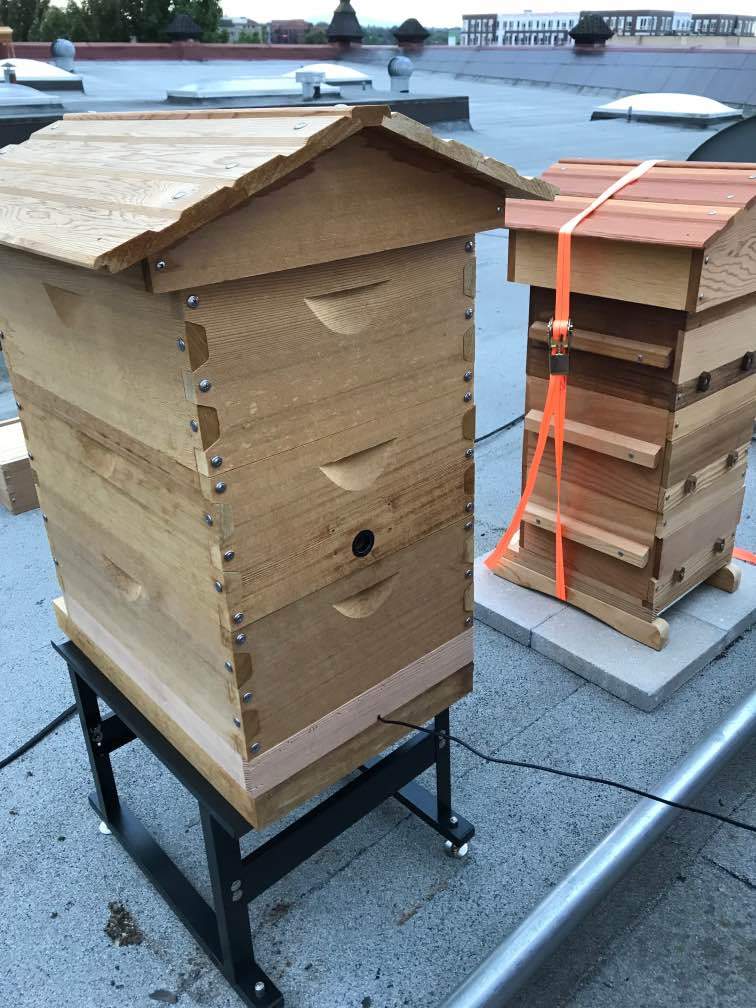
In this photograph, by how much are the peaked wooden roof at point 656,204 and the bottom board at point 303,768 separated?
4.30 ft

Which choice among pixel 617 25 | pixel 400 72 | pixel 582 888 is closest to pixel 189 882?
pixel 582 888

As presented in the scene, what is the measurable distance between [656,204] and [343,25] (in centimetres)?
2825

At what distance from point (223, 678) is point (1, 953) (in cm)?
117

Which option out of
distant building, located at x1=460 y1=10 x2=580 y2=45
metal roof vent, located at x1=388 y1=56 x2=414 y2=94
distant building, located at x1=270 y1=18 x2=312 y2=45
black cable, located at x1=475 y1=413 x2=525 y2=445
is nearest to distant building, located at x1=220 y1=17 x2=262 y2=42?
distant building, located at x1=270 y1=18 x2=312 y2=45

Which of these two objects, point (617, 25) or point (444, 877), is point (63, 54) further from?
point (617, 25)

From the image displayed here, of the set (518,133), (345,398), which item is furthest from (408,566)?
(518,133)

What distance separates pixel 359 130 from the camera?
4.31 ft

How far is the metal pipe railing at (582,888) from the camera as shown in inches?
64.4

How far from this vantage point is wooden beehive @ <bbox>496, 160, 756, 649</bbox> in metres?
2.45

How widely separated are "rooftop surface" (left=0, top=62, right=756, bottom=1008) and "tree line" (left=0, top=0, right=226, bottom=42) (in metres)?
36.3

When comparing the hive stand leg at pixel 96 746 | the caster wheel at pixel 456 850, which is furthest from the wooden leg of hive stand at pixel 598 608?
the hive stand leg at pixel 96 746

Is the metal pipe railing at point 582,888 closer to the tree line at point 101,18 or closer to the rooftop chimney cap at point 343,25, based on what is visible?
the rooftop chimney cap at point 343,25

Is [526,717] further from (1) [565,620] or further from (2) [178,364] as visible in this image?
(2) [178,364]

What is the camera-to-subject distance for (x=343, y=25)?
26656 millimetres
